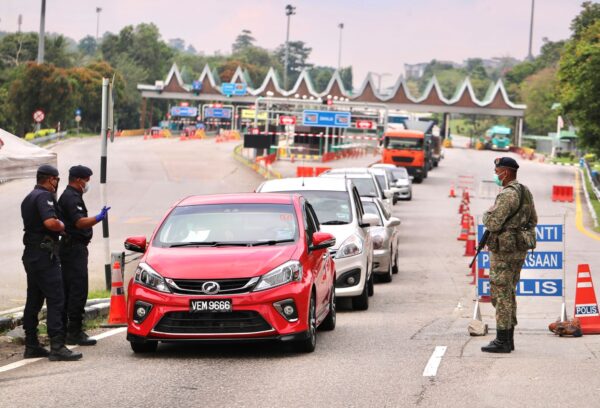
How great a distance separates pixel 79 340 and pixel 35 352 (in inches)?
36.7

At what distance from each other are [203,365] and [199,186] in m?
40.0

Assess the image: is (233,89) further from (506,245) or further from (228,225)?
(506,245)

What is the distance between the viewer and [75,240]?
11.5 m

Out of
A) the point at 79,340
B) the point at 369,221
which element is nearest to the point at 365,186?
the point at 369,221

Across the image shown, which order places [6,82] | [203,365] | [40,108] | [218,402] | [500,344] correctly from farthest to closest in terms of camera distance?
[6,82] → [40,108] → [500,344] → [203,365] → [218,402]

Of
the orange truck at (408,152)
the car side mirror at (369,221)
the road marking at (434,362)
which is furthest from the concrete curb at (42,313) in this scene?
the orange truck at (408,152)

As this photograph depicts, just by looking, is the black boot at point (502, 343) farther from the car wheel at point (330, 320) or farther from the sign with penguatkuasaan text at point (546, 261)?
the car wheel at point (330, 320)

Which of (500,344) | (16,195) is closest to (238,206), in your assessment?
(500,344)

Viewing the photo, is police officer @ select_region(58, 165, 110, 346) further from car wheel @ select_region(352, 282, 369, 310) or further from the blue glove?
car wheel @ select_region(352, 282, 369, 310)

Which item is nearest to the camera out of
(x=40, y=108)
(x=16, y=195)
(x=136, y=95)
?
(x=16, y=195)

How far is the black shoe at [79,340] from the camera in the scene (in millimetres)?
11781

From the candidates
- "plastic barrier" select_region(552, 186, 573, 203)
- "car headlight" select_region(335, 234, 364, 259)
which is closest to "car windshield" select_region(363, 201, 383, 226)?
"car headlight" select_region(335, 234, 364, 259)

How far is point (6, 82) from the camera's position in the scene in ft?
333

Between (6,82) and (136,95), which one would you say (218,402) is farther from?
(136,95)
